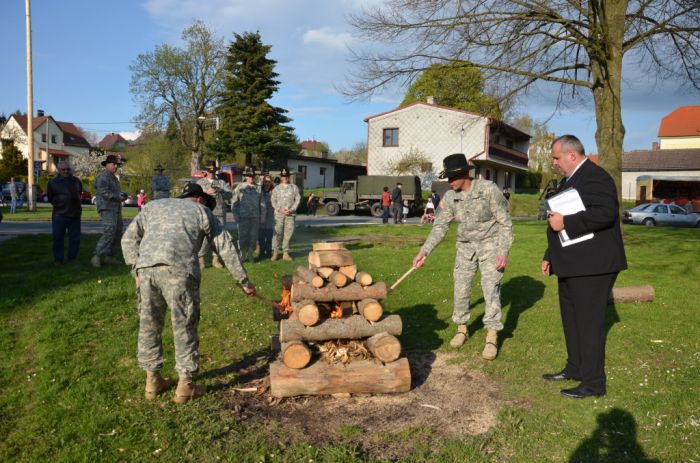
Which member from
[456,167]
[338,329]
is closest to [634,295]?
[456,167]

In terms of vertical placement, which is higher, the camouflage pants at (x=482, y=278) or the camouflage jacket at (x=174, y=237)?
the camouflage jacket at (x=174, y=237)

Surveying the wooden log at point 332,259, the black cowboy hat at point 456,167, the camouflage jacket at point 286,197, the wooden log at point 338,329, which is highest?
the black cowboy hat at point 456,167

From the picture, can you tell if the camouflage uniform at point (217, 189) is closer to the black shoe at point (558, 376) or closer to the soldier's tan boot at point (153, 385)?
the soldier's tan boot at point (153, 385)

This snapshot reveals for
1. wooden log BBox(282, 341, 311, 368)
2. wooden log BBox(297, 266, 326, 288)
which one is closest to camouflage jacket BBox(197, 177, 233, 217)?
wooden log BBox(297, 266, 326, 288)

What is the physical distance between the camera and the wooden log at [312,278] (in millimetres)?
5160

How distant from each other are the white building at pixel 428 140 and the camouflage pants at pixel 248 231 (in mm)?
30914

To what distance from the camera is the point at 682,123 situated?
65.3 m

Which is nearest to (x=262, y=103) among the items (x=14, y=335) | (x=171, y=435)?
(x=14, y=335)

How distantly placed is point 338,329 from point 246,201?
23.0 feet

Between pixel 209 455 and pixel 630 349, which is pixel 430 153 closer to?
pixel 630 349

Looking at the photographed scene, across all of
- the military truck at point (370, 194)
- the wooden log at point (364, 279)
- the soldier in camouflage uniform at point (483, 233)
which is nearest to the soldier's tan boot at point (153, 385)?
the wooden log at point (364, 279)

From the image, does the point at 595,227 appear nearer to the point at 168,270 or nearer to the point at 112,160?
the point at 168,270

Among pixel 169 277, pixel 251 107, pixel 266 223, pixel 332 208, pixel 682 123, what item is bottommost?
pixel 169 277

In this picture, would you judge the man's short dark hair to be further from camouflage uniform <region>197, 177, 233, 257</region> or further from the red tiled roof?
the red tiled roof
